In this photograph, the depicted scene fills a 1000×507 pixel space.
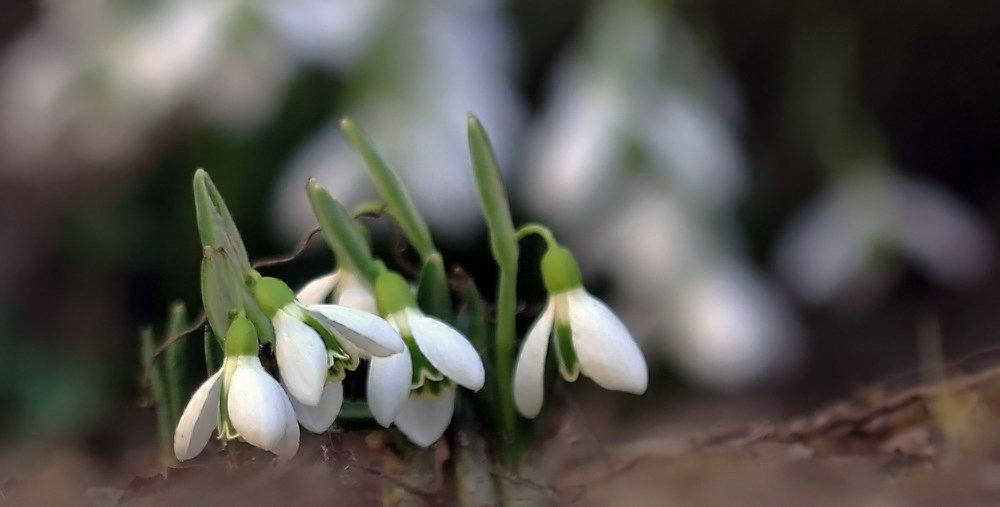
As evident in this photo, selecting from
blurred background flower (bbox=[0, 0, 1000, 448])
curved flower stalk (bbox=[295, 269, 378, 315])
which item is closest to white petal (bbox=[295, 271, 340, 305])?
curved flower stalk (bbox=[295, 269, 378, 315])

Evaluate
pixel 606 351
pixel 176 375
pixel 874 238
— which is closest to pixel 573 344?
pixel 606 351

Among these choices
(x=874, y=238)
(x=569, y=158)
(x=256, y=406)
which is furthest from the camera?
(x=874, y=238)

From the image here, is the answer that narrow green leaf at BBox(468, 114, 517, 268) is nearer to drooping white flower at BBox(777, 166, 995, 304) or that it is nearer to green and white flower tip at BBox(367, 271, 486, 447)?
green and white flower tip at BBox(367, 271, 486, 447)

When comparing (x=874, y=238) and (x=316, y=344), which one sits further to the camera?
(x=874, y=238)

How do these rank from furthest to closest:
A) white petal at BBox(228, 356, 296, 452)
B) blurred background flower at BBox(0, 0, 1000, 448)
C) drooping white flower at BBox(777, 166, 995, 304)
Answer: drooping white flower at BBox(777, 166, 995, 304) < blurred background flower at BBox(0, 0, 1000, 448) < white petal at BBox(228, 356, 296, 452)

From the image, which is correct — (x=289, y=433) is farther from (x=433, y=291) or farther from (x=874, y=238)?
(x=874, y=238)

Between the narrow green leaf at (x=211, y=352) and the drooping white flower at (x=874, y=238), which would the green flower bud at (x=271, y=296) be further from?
the drooping white flower at (x=874, y=238)

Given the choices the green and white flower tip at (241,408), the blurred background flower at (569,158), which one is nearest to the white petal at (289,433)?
the green and white flower tip at (241,408)
